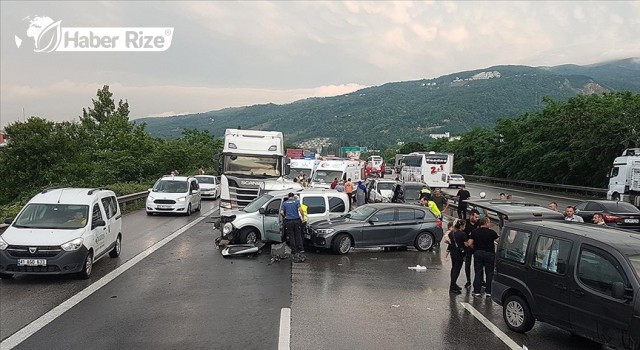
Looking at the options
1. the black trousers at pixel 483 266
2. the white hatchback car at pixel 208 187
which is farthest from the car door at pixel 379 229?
the white hatchback car at pixel 208 187

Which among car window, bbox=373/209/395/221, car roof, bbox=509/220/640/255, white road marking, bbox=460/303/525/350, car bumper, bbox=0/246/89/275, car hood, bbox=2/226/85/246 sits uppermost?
car roof, bbox=509/220/640/255

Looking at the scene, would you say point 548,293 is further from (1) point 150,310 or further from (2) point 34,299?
(2) point 34,299

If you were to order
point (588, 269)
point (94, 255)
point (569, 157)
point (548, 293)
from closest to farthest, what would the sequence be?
point (588, 269)
point (548, 293)
point (94, 255)
point (569, 157)

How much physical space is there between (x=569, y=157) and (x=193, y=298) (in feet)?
139

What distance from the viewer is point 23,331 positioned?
7.98 meters

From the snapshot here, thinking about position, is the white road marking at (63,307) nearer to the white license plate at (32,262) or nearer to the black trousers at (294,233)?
the white license plate at (32,262)

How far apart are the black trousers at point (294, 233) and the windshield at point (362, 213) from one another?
2.17 meters

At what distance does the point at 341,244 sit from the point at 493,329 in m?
7.10

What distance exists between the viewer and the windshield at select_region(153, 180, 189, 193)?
1005 inches

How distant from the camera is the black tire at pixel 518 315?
26.7 ft

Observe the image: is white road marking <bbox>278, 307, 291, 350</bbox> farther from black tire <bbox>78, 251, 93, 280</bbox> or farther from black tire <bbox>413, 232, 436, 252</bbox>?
black tire <bbox>413, 232, 436, 252</bbox>

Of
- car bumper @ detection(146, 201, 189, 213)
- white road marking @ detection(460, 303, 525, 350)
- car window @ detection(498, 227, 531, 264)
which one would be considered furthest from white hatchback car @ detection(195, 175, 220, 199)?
car window @ detection(498, 227, 531, 264)

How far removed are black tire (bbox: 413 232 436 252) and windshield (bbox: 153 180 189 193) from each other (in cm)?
1308

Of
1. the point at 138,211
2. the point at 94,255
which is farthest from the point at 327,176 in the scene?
the point at 94,255
